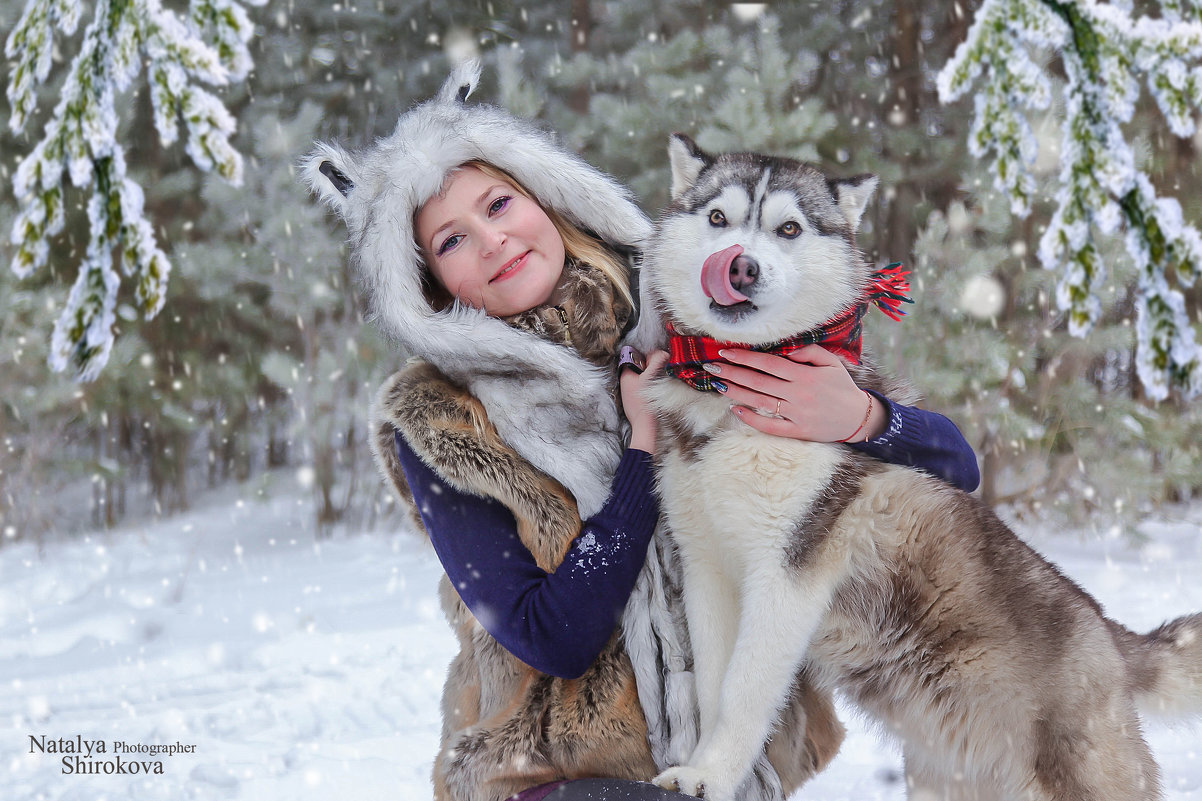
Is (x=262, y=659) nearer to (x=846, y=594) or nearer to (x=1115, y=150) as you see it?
(x=846, y=594)

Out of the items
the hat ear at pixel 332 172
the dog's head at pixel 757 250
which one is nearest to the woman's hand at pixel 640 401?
the dog's head at pixel 757 250

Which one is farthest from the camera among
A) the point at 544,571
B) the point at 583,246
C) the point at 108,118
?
the point at 583,246

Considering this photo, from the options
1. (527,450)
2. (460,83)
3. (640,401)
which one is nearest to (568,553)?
(527,450)

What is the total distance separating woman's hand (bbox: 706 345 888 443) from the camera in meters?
1.86

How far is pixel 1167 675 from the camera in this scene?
1816 mm

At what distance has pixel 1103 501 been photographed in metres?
5.89

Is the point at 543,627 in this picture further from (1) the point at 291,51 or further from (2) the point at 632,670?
(1) the point at 291,51

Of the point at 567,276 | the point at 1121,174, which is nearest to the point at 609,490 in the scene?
the point at 567,276

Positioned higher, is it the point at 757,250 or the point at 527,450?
the point at 757,250

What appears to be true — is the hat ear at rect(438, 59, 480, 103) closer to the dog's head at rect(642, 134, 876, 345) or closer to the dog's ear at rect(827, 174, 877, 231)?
the dog's head at rect(642, 134, 876, 345)

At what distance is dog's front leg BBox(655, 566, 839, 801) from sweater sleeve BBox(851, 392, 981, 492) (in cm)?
35

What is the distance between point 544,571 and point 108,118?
1628 millimetres

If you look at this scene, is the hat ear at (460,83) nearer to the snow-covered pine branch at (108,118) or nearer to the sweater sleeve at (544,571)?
the snow-covered pine branch at (108,118)

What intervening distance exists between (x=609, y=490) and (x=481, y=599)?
39 centimetres
